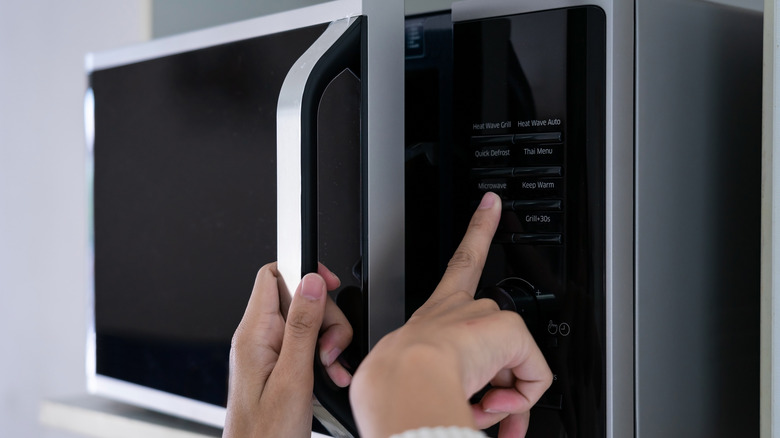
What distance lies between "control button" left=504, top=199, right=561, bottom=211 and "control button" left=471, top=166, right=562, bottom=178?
0.06ft

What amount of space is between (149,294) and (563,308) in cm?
49

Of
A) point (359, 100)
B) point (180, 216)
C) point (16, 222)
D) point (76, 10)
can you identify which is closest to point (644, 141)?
point (359, 100)

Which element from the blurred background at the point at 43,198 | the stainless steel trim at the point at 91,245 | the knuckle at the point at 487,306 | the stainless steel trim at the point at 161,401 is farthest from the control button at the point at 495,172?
the blurred background at the point at 43,198

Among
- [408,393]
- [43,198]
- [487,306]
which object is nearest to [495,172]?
[487,306]

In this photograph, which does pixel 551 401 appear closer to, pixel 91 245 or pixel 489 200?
pixel 489 200

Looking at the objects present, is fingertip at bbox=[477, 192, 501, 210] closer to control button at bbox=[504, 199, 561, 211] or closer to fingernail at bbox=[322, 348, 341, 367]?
control button at bbox=[504, 199, 561, 211]

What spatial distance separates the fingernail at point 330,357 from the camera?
551mm

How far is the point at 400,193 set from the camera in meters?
0.58

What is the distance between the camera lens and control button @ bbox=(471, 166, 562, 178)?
21.7 inches

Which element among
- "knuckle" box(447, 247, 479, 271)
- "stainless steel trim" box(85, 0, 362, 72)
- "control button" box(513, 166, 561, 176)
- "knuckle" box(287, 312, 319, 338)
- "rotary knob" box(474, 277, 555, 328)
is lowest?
"knuckle" box(287, 312, 319, 338)

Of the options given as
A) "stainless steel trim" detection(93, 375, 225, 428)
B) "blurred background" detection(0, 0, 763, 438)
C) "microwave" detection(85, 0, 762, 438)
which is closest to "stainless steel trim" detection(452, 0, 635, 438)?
"microwave" detection(85, 0, 762, 438)

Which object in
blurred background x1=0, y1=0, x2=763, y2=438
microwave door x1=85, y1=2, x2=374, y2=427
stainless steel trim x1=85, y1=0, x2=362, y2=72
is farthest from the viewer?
blurred background x1=0, y1=0, x2=763, y2=438

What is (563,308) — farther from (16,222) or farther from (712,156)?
(16,222)

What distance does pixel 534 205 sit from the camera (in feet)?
1.84
